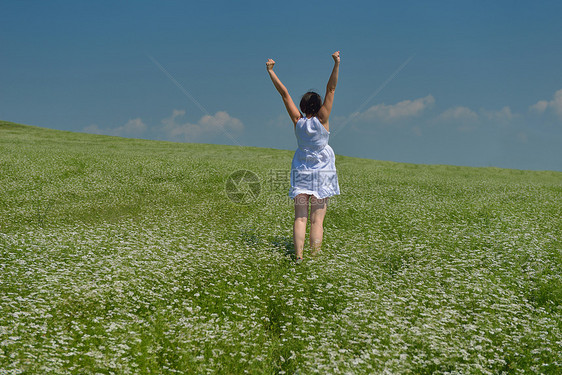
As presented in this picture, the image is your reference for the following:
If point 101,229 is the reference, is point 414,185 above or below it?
above

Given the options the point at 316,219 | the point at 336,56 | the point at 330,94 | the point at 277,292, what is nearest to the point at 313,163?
the point at 316,219

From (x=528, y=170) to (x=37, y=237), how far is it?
1880 inches

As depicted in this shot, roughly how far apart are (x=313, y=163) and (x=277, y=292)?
318 cm

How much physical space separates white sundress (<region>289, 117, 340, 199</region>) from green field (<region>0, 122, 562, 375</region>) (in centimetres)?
170

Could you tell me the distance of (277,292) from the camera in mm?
8859

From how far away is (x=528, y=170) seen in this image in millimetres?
46375

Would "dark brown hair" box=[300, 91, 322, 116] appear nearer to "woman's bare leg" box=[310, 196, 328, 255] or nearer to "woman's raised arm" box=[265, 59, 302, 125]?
"woman's raised arm" box=[265, 59, 302, 125]

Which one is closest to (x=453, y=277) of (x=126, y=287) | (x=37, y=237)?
(x=126, y=287)

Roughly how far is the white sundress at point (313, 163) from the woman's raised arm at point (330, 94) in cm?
16

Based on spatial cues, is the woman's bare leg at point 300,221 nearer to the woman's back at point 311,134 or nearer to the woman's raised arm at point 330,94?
the woman's back at point 311,134

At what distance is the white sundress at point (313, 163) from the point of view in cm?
1012

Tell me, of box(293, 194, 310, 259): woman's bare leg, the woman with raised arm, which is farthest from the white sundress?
box(293, 194, 310, 259): woman's bare leg

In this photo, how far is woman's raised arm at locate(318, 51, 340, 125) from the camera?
31.1 feet

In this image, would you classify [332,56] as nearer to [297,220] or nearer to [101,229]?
[297,220]
